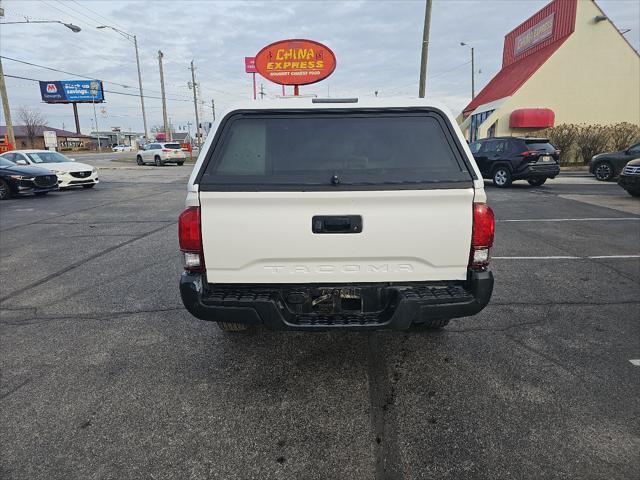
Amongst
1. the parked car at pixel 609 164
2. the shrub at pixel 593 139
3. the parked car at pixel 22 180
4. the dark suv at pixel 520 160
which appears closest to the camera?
the parked car at pixel 22 180

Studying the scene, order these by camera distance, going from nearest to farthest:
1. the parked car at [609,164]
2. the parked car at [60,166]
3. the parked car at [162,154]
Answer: the parked car at [60,166]
the parked car at [609,164]
the parked car at [162,154]

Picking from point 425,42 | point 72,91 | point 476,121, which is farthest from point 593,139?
point 72,91

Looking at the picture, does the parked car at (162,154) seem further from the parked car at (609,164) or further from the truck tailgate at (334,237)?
the truck tailgate at (334,237)

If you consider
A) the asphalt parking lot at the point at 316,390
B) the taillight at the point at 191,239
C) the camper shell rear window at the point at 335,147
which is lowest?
the asphalt parking lot at the point at 316,390

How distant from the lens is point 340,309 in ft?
9.23

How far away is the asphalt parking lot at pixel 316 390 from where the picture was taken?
2301 millimetres

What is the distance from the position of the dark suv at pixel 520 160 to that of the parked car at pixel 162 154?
24.9m

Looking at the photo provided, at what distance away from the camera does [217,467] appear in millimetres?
2250

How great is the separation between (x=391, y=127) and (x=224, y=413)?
7.44ft

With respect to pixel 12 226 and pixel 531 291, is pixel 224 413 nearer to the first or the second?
pixel 531 291

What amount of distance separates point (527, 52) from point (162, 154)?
2762cm

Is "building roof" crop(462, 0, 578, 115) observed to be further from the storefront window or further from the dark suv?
the dark suv

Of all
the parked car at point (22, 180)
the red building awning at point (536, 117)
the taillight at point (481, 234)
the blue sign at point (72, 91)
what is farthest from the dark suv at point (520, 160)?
the blue sign at point (72, 91)

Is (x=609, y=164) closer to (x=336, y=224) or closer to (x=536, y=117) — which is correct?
(x=536, y=117)
